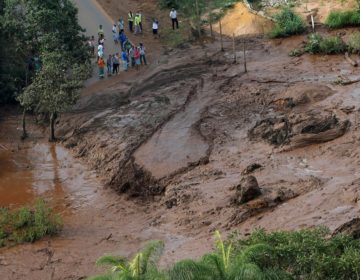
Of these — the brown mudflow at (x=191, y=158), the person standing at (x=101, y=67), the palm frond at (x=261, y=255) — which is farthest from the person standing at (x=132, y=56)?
the palm frond at (x=261, y=255)

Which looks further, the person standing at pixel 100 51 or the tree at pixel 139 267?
the person standing at pixel 100 51

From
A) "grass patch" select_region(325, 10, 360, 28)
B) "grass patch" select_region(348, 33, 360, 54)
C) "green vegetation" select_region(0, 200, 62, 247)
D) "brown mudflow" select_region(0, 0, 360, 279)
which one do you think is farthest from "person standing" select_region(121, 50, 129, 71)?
"green vegetation" select_region(0, 200, 62, 247)

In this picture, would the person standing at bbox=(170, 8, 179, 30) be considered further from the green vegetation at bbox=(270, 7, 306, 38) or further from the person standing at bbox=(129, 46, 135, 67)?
the green vegetation at bbox=(270, 7, 306, 38)

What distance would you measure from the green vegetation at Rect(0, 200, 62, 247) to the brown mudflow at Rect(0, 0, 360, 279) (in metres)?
0.28

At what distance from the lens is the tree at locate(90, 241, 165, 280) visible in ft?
32.7

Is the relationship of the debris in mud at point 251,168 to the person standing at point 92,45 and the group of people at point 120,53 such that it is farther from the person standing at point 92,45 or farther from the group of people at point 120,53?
the person standing at point 92,45

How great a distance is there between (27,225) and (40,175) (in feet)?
13.7

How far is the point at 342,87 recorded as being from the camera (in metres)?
22.5

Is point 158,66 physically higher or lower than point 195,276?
higher

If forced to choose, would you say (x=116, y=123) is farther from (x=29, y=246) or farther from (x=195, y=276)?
(x=195, y=276)

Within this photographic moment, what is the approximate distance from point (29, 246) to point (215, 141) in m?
6.93

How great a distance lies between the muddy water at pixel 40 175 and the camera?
19297 millimetres

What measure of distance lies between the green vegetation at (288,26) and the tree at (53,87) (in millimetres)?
9810

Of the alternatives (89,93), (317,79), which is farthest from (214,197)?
(89,93)
